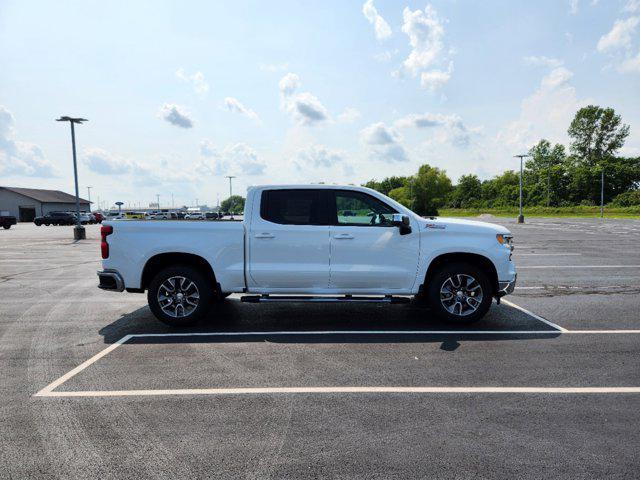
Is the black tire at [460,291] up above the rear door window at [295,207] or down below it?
below

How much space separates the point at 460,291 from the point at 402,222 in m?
1.39

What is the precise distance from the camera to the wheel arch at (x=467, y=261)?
642 cm

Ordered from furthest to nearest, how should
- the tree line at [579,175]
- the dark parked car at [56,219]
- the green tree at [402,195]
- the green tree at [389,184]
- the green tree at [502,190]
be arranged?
1. the green tree at [389,184]
2. the green tree at [402,195]
3. the green tree at [502,190]
4. the tree line at [579,175]
5. the dark parked car at [56,219]

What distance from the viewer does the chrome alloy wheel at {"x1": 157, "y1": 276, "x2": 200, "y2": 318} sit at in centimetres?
642

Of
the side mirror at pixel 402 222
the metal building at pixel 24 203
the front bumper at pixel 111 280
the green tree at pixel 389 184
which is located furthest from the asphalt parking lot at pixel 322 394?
the green tree at pixel 389 184

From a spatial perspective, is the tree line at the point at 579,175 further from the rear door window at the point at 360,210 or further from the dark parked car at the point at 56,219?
the rear door window at the point at 360,210

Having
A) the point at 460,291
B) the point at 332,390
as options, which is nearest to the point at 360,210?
the point at 460,291

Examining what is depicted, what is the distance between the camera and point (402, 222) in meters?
6.10

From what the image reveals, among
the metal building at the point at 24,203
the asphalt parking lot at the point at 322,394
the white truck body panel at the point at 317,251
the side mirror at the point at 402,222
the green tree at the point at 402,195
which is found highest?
the green tree at the point at 402,195

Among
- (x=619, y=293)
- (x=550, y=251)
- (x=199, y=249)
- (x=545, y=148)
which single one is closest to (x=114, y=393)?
(x=199, y=249)

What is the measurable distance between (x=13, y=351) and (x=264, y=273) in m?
3.25

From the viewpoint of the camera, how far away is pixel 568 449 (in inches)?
124

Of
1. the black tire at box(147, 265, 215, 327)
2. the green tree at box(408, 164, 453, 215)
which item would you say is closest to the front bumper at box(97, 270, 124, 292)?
the black tire at box(147, 265, 215, 327)

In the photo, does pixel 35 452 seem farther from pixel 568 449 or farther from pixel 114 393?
pixel 568 449
